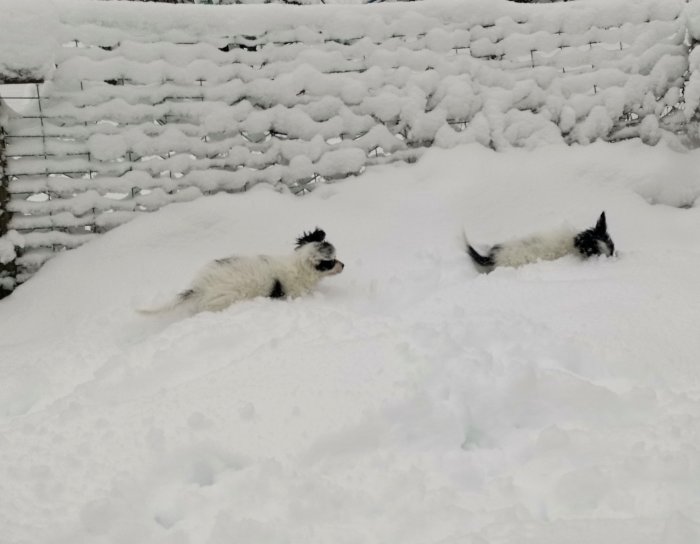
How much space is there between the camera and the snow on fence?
5.02m

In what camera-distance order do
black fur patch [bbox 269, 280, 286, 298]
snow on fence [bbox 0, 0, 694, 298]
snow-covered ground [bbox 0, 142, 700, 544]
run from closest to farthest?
1. snow-covered ground [bbox 0, 142, 700, 544]
2. black fur patch [bbox 269, 280, 286, 298]
3. snow on fence [bbox 0, 0, 694, 298]

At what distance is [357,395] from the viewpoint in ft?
8.56

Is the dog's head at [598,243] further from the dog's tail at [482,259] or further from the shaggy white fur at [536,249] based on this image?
the dog's tail at [482,259]

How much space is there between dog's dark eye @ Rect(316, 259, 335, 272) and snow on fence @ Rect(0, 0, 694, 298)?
135 centimetres

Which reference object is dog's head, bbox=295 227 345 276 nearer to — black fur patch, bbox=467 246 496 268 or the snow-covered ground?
the snow-covered ground

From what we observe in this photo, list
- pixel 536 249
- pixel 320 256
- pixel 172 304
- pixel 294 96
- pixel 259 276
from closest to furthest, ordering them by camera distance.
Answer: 1. pixel 172 304
2. pixel 259 276
3. pixel 320 256
4. pixel 536 249
5. pixel 294 96

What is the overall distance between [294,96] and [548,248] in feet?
8.40

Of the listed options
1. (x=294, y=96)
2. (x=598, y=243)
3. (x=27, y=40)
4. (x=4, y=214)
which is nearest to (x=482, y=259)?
(x=598, y=243)

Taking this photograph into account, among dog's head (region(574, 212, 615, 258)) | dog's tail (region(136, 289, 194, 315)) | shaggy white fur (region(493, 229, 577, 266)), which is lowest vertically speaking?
dog's tail (region(136, 289, 194, 315))

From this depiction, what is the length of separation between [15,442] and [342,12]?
181 inches

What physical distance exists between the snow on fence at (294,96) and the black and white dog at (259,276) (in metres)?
1.26

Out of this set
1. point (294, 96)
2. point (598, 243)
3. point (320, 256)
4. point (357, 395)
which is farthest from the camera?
point (294, 96)

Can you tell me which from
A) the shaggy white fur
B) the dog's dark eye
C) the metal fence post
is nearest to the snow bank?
the metal fence post

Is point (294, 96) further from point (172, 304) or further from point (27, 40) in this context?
point (172, 304)
